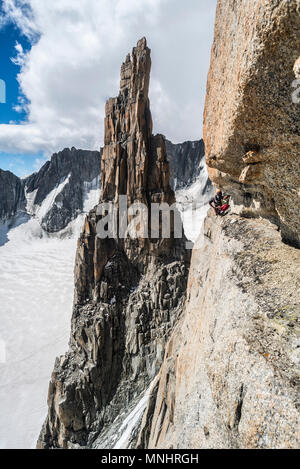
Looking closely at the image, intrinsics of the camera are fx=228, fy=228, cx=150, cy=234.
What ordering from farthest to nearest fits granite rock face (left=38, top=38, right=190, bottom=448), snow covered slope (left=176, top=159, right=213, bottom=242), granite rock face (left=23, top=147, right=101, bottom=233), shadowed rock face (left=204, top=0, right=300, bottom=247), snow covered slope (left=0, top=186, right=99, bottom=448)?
granite rock face (left=23, top=147, right=101, bottom=233) < snow covered slope (left=176, top=159, right=213, bottom=242) < snow covered slope (left=0, top=186, right=99, bottom=448) < granite rock face (left=38, top=38, right=190, bottom=448) < shadowed rock face (left=204, top=0, right=300, bottom=247)

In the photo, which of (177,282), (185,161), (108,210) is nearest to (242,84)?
(177,282)

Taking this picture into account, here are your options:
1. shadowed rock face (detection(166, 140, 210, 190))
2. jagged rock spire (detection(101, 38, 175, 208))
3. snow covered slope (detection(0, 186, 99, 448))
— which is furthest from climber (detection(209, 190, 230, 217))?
shadowed rock face (detection(166, 140, 210, 190))

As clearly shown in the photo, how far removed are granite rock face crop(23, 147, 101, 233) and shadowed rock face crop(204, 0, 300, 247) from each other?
326 ft

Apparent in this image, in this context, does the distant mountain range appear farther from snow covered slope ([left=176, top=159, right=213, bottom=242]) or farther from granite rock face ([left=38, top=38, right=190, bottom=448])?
granite rock face ([left=38, top=38, right=190, bottom=448])

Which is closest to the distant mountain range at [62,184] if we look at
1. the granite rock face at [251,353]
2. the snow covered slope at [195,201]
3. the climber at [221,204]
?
the snow covered slope at [195,201]

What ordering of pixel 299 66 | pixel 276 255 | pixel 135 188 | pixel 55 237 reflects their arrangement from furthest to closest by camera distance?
pixel 55 237 < pixel 135 188 < pixel 276 255 < pixel 299 66

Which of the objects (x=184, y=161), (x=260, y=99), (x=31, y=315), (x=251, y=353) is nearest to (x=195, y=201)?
(x=184, y=161)

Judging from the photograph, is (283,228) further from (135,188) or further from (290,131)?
(135,188)

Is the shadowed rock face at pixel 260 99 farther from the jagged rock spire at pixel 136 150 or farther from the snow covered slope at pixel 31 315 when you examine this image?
the snow covered slope at pixel 31 315

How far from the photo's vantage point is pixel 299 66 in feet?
9.50

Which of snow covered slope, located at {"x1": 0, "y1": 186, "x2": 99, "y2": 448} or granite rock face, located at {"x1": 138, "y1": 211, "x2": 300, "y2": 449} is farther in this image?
snow covered slope, located at {"x1": 0, "y1": 186, "x2": 99, "y2": 448}

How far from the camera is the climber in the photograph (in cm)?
865

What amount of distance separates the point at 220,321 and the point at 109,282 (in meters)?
25.1

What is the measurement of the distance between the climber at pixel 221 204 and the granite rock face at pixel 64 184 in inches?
3775
